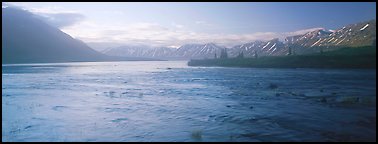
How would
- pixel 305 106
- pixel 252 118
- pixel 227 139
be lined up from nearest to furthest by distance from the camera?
pixel 227 139 < pixel 252 118 < pixel 305 106

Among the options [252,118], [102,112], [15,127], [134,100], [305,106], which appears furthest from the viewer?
[134,100]

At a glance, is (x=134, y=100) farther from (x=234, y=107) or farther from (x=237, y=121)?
(x=237, y=121)

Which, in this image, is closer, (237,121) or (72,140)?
(72,140)

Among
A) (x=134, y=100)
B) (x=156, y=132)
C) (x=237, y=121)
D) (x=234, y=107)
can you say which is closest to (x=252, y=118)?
(x=237, y=121)

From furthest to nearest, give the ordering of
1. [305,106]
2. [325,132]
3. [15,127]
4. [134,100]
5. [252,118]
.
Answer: [134,100], [305,106], [252,118], [15,127], [325,132]

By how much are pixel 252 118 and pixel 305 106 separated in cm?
825

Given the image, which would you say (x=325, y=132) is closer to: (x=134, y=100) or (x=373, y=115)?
(x=373, y=115)

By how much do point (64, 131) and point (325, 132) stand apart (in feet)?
53.7

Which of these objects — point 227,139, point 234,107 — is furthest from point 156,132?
point 234,107

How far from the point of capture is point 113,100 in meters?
37.4

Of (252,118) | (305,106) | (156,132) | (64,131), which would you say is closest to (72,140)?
(64,131)

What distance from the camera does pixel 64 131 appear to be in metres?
21.7

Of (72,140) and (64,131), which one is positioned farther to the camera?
(64,131)

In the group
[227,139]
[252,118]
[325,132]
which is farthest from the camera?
[252,118]
